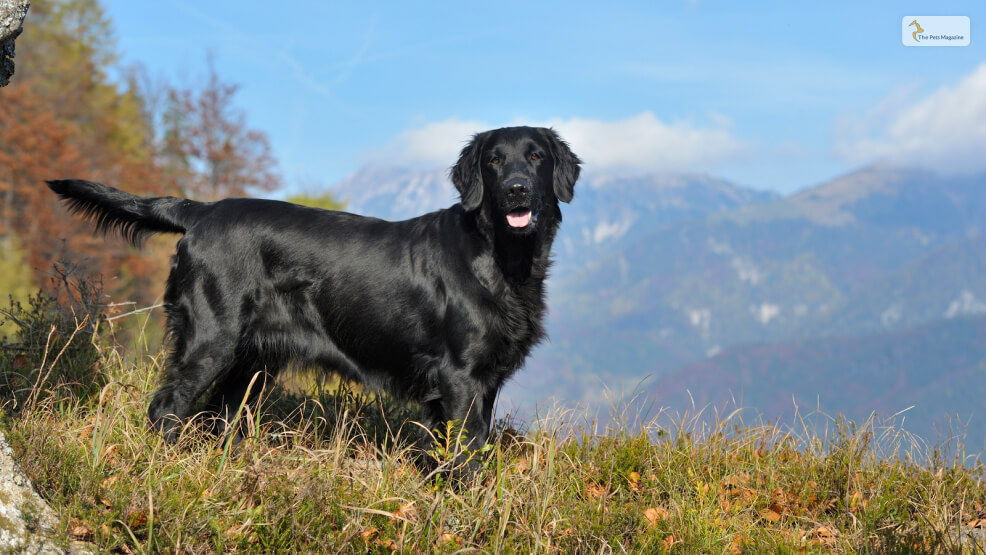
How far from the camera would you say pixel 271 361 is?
4734 millimetres

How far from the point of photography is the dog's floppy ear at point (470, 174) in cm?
454

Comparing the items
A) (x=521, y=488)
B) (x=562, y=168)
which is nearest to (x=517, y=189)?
(x=562, y=168)

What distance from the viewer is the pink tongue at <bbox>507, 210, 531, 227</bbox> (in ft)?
14.3

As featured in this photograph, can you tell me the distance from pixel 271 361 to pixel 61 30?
39192mm

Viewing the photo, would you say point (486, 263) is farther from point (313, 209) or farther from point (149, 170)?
point (149, 170)

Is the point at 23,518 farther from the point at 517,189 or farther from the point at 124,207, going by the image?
the point at 517,189

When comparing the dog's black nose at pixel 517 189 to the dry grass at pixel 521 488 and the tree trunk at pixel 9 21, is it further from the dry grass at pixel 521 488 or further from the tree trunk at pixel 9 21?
the tree trunk at pixel 9 21

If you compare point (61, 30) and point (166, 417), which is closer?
point (166, 417)

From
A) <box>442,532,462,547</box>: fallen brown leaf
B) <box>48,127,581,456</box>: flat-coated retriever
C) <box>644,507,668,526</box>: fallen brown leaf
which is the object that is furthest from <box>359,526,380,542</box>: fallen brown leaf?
<box>644,507,668,526</box>: fallen brown leaf

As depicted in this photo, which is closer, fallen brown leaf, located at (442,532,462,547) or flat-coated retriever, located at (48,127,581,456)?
fallen brown leaf, located at (442,532,462,547)

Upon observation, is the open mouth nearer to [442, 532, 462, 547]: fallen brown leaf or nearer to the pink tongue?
the pink tongue

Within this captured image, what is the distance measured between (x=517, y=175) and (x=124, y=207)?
236 centimetres

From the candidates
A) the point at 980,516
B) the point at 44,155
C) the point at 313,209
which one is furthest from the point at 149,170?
the point at 980,516

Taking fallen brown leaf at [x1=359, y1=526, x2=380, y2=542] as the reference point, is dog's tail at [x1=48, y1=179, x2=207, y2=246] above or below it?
above
